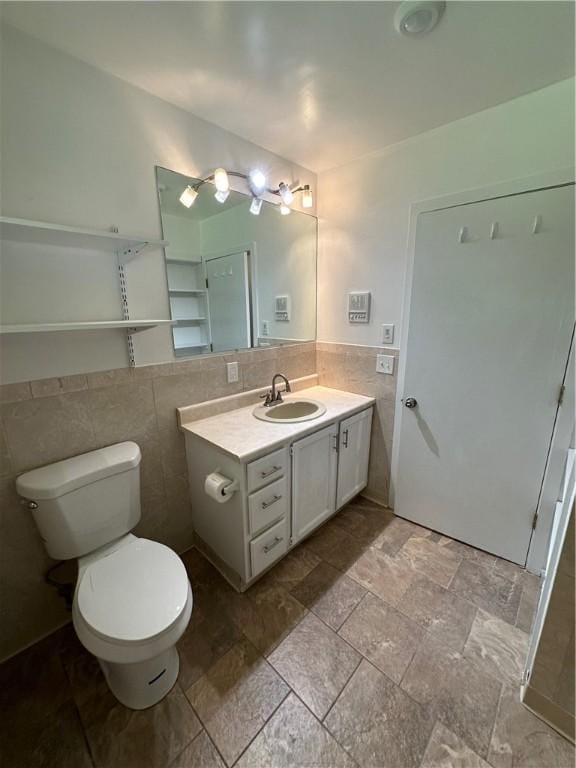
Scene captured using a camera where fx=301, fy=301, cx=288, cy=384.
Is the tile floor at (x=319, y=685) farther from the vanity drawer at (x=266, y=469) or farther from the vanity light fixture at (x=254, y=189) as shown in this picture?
the vanity light fixture at (x=254, y=189)

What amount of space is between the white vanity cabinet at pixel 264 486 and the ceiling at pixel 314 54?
5.02ft

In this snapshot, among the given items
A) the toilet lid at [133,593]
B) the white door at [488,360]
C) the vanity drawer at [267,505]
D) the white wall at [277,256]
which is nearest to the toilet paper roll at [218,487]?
the vanity drawer at [267,505]

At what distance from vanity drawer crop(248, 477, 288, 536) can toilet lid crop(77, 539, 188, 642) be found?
14.4 inches

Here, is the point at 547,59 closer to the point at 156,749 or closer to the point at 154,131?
the point at 154,131

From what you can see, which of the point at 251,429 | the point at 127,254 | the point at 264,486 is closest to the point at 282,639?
the point at 264,486

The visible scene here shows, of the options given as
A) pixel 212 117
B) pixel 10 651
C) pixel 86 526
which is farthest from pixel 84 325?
pixel 10 651

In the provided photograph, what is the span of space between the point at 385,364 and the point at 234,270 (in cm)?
113

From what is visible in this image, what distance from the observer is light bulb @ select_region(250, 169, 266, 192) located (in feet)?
5.45

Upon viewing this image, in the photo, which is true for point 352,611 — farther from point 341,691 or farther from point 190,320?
point 190,320

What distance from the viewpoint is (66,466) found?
1223mm

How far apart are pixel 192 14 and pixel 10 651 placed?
8.22 feet

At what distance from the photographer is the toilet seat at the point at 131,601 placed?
94 centimetres

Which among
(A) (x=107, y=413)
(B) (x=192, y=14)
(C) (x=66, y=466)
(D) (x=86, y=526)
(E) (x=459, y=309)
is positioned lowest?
(D) (x=86, y=526)

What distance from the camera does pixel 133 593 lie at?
42.2 inches
